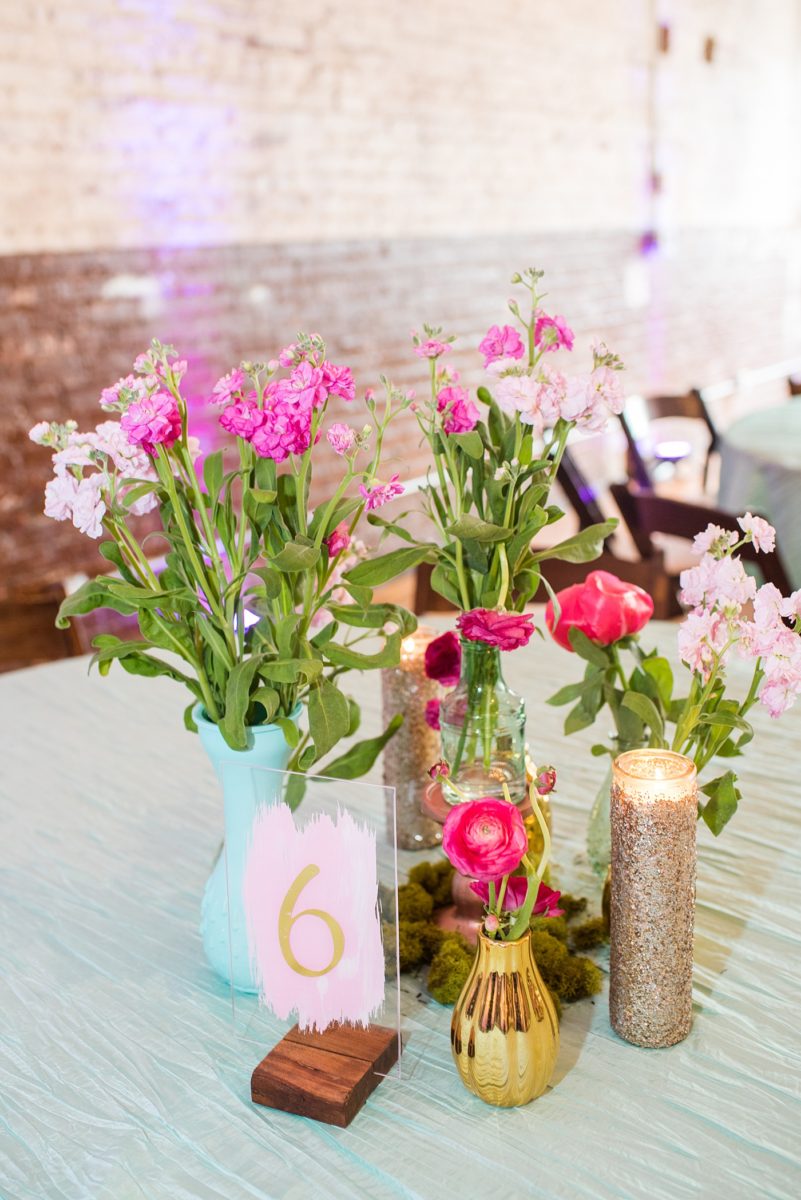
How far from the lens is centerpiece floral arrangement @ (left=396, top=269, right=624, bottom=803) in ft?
2.84

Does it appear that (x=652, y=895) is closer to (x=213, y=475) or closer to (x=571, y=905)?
(x=571, y=905)

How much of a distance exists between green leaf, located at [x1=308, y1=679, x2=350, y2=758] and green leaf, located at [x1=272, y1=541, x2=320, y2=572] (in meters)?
0.12

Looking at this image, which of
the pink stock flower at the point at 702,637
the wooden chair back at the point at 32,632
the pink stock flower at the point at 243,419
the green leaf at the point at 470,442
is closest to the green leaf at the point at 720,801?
the pink stock flower at the point at 702,637

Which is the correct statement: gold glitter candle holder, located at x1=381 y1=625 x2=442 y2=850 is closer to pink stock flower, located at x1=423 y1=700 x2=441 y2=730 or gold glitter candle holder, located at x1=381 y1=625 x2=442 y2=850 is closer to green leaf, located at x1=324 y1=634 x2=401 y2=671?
pink stock flower, located at x1=423 y1=700 x2=441 y2=730

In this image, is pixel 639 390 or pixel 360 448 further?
pixel 639 390

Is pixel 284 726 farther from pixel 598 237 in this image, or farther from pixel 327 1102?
pixel 598 237

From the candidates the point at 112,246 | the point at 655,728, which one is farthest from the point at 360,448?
the point at 112,246

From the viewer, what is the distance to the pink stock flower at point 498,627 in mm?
857

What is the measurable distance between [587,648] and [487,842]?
32 centimetres

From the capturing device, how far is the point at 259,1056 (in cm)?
88

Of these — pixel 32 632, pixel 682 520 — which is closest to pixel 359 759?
pixel 32 632

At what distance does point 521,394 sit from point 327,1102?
526mm

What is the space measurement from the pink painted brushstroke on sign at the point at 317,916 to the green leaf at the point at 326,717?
0.21 ft

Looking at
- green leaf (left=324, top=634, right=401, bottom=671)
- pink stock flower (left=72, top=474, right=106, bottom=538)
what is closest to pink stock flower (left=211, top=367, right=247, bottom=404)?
pink stock flower (left=72, top=474, right=106, bottom=538)
